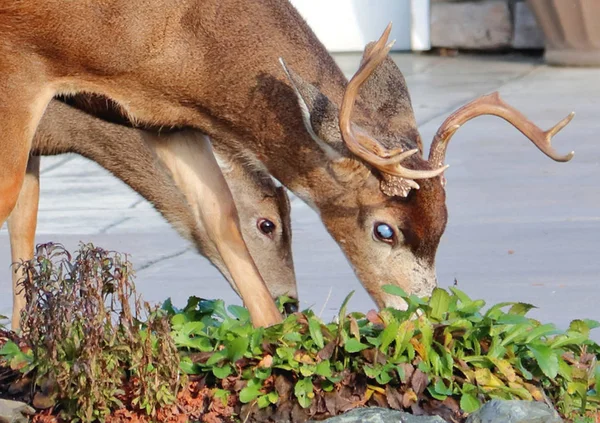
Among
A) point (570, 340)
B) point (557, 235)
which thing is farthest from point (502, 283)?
point (570, 340)

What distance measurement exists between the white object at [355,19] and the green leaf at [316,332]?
11.3 meters

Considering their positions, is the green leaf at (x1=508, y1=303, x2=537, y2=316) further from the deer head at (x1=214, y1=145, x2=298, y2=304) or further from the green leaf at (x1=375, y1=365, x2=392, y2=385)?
the deer head at (x1=214, y1=145, x2=298, y2=304)

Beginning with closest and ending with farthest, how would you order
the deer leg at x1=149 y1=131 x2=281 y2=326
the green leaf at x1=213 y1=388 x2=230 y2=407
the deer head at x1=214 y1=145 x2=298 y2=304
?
the green leaf at x1=213 y1=388 x2=230 y2=407, the deer leg at x1=149 y1=131 x2=281 y2=326, the deer head at x1=214 y1=145 x2=298 y2=304

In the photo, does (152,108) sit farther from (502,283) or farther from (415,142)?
(502,283)

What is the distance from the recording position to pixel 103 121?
695 centimetres

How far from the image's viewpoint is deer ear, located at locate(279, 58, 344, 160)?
226 inches

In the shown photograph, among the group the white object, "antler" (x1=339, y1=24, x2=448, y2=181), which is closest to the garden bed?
"antler" (x1=339, y1=24, x2=448, y2=181)

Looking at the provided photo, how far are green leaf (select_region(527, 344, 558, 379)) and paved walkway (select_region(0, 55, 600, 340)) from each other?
56.2 inches

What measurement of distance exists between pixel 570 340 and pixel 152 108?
6.70 ft

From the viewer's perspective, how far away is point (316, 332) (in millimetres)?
4898

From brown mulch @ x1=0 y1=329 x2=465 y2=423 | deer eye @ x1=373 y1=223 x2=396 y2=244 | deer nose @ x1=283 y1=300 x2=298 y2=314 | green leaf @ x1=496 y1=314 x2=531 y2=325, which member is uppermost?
deer eye @ x1=373 y1=223 x2=396 y2=244

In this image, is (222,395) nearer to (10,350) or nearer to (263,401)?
(263,401)

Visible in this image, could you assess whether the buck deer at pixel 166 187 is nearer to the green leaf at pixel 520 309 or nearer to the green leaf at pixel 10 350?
the green leaf at pixel 10 350

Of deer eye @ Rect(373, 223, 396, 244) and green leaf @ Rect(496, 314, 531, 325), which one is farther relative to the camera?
deer eye @ Rect(373, 223, 396, 244)
